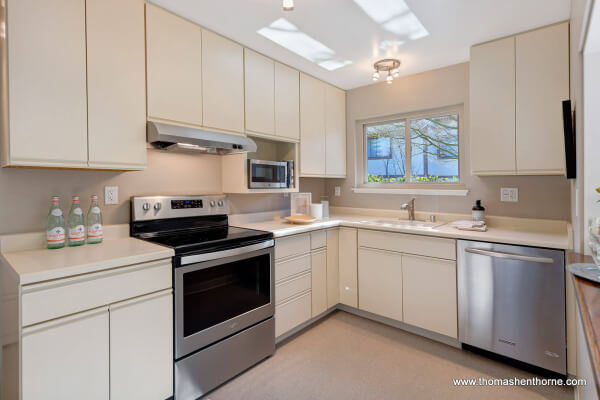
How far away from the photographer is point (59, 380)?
4.21ft

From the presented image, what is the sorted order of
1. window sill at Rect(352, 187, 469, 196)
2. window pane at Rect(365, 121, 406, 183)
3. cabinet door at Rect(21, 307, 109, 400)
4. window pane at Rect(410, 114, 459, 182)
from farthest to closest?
window pane at Rect(365, 121, 406, 183), window pane at Rect(410, 114, 459, 182), window sill at Rect(352, 187, 469, 196), cabinet door at Rect(21, 307, 109, 400)

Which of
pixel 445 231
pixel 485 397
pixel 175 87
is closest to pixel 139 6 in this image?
pixel 175 87

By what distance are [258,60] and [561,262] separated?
256 centimetres

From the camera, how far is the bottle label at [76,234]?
1.71 m

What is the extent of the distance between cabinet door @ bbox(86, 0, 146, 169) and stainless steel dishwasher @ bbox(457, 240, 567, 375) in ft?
7.67

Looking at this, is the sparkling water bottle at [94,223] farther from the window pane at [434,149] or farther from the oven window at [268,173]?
the window pane at [434,149]

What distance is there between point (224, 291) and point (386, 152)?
2.34 m

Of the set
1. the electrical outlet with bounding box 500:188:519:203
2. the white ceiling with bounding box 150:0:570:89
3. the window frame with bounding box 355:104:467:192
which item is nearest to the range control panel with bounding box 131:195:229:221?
the white ceiling with bounding box 150:0:570:89

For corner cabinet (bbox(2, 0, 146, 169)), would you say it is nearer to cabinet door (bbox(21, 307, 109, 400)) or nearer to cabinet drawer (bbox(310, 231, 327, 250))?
cabinet door (bbox(21, 307, 109, 400))

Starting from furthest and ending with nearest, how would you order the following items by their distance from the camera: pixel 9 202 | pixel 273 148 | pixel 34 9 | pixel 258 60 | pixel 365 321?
pixel 273 148
pixel 365 321
pixel 258 60
pixel 9 202
pixel 34 9

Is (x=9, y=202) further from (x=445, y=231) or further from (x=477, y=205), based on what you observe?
(x=477, y=205)

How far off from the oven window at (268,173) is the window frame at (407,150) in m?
1.13

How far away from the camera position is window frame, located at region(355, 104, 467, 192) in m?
2.83

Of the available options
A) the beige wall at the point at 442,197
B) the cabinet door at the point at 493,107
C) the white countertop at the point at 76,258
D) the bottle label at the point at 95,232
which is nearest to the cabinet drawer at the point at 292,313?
the white countertop at the point at 76,258
